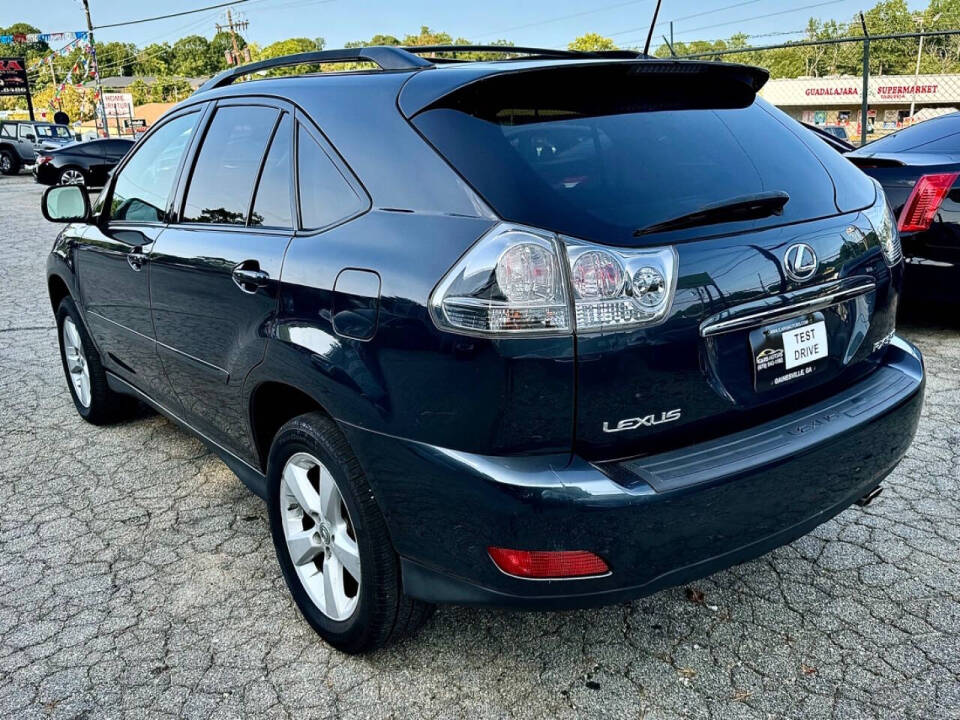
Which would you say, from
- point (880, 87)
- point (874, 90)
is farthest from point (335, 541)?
point (880, 87)

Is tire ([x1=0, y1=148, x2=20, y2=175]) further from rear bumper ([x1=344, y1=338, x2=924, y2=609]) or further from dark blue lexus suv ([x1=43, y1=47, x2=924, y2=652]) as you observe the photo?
rear bumper ([x1=344, y1=338, x2=924, y2=609])

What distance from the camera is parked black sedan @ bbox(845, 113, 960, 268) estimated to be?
17.4 ft

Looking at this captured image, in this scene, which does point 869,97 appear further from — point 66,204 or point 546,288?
point 546,288

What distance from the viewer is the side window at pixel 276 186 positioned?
8.85 ft

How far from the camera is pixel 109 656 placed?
2.66m

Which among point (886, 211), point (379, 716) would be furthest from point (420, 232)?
point (886, 211)

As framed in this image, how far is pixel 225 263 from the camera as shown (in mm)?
2852

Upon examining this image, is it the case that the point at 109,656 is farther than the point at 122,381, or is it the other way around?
the point at 122,381

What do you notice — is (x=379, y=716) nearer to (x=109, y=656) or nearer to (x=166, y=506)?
(x=109, y=656)

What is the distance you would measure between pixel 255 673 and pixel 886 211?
2.39 metres

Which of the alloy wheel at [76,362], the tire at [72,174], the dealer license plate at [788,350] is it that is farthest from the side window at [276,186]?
the tire at [72,174]

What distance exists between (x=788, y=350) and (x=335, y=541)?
4.56ft

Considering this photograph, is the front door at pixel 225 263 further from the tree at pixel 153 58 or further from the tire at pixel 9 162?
the tree at pixel 153 58

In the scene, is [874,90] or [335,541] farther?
[874,90]
